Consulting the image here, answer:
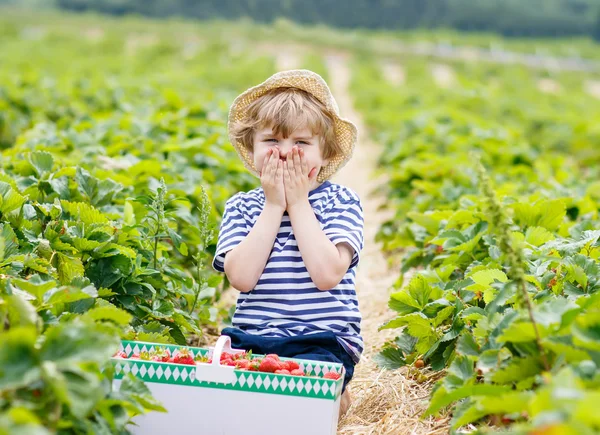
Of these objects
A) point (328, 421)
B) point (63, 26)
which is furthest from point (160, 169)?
point (63, 26)

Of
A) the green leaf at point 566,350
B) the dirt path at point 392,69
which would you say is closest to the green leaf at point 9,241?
the green leaf at point 566,350

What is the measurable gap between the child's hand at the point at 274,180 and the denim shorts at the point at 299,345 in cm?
46

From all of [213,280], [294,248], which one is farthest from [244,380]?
[213,280]

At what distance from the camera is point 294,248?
2732mm

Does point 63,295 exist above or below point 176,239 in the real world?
below

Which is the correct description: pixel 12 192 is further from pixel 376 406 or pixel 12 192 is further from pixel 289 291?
pixel 376 406

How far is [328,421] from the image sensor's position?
6.84 ft

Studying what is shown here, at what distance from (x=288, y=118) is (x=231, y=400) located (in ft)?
3.51

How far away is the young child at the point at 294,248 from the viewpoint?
260cm

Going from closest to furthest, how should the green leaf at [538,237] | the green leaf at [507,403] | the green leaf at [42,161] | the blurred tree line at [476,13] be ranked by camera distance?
the green leaf at [507,403]
the green leaf at [538,237]
the green leaf at [42,161]
the blurred tree line at [476,13]

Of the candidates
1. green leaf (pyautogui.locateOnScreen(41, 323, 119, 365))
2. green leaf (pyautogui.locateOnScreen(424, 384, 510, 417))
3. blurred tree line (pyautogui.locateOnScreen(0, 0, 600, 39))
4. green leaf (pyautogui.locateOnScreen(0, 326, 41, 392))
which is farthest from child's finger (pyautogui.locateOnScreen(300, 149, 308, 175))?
blurred tree line (pyautogui.locateOnScreen(0, 0, 600, 39))

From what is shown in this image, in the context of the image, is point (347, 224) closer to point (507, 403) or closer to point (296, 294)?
point (296, 294)

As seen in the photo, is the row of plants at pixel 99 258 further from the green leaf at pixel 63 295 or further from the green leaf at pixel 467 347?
the green leaf at pixel 467 347

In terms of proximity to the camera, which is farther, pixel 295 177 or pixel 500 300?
pixel 295 177
